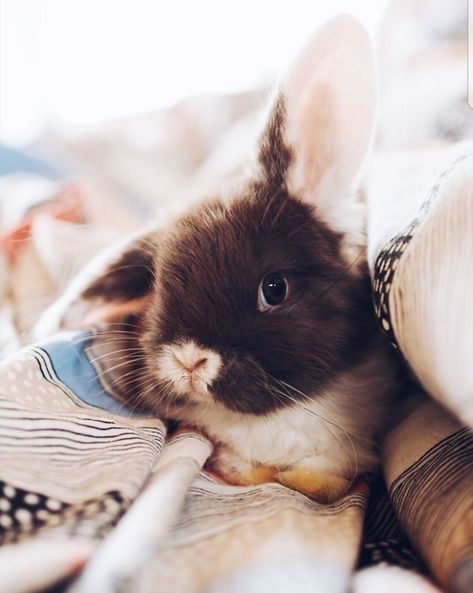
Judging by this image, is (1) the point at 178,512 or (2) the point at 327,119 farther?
(2) the point at 327,119

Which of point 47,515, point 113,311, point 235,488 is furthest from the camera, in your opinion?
point 113,311

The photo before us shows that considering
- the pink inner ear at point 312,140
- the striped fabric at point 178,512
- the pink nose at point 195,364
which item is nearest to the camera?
the striped fabric at point 178,512

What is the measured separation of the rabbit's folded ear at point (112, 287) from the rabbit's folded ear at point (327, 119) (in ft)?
0.86

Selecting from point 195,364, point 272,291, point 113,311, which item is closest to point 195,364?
point 195,364

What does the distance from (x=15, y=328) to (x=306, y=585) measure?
74 cm

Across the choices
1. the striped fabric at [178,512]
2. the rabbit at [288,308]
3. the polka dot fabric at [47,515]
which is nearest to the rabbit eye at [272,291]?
the rabbit at [288,308]

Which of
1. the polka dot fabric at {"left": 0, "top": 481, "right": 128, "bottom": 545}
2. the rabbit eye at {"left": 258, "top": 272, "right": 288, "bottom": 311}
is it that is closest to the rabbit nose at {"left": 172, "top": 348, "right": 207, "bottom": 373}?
the rabbit eye at {"left": 258, "top": 272, "right": 288, "bottom": 311}

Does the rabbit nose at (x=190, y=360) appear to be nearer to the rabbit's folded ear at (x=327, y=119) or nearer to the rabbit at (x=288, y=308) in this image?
the rabbit at (x=288, y=308)

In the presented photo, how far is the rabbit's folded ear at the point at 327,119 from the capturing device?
0.90 meters

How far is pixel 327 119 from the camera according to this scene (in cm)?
95

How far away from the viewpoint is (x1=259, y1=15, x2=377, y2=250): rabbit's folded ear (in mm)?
902

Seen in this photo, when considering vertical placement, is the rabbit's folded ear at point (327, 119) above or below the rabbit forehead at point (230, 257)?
above

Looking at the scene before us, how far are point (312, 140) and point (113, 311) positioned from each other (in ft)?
1.46

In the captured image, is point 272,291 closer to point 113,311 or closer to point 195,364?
point 195,364
